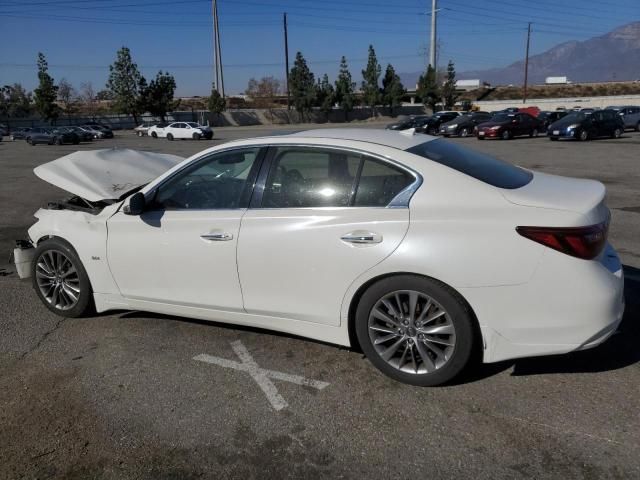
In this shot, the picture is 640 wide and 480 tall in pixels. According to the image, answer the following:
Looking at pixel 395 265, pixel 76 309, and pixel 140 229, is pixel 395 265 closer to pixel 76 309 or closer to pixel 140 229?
pixel 140 229

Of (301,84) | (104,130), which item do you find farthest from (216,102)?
(104,130)

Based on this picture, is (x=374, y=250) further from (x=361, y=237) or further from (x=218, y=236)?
(x=218, y=236)

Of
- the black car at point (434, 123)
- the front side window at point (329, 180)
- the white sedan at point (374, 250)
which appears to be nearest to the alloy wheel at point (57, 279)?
the white sedan at point (374, 250)

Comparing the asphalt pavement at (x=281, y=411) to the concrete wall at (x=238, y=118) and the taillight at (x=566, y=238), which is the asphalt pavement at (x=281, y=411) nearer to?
the taillight at (x=566, y=238)

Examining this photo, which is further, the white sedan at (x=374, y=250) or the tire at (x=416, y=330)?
the tire at (x=416, y=330)

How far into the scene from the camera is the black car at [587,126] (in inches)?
1049

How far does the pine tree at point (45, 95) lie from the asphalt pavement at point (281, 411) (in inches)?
2606

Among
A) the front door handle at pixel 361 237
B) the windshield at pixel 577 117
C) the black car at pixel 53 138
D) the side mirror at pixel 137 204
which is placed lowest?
the black car at pixel 53 138

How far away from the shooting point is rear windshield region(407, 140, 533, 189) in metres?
3.40

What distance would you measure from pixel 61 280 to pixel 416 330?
310 centimetres

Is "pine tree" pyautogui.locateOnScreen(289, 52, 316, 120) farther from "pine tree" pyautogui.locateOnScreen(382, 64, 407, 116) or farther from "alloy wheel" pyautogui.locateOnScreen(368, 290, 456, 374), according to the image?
"alloy wheel" pyautogui.locateOnScreen(368, 290, 456, 374)

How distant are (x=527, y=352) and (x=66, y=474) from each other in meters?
2.51

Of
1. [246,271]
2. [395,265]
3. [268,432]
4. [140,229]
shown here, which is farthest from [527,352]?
[140,229]

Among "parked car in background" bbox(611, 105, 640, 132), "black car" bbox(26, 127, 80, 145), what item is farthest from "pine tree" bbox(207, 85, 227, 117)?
"parked car in background" bbox(611, 105, 640, 132)
